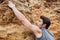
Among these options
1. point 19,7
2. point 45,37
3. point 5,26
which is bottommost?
point 45,37

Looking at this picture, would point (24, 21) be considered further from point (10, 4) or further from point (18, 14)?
point (10, 4)

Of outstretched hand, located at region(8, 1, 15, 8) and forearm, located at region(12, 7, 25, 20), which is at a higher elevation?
outstretched hand, located at region(8, 1, 15, 8)

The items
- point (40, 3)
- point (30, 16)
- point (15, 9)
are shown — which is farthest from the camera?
point (40, 3)

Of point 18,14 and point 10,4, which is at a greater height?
point 10,4

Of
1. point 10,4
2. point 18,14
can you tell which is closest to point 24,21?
point 18,14

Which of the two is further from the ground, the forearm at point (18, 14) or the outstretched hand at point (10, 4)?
the outstretched hand at point (10, 4)

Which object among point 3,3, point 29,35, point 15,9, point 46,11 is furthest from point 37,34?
point 46,11

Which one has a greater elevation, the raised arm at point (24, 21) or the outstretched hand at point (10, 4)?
the outstretched hand at point (10, 4)

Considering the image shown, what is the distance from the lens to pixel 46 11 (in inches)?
122

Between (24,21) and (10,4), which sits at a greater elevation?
(10,4)

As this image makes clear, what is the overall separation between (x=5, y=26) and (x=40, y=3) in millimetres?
949

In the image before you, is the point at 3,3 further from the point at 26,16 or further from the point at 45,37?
the point at 45,37

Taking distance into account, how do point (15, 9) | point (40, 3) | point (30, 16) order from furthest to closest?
point (40, 3) → point (30, 16) → point (15, 9)

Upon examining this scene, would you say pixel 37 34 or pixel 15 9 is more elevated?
pixel 15 9
